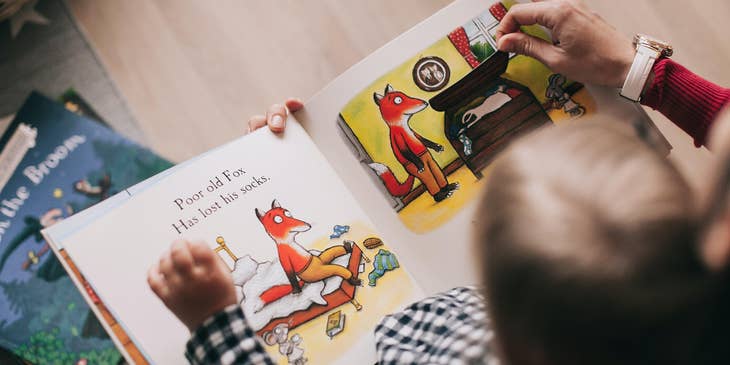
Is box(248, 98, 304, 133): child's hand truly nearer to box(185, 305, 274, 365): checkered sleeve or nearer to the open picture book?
the open picture book

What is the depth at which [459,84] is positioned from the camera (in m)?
0.58

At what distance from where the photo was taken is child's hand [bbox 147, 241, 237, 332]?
0.46 meters

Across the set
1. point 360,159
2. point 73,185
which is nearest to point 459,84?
point 360,159

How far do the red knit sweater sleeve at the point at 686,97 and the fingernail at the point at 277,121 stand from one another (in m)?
0.41

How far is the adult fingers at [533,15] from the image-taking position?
1.86 ft

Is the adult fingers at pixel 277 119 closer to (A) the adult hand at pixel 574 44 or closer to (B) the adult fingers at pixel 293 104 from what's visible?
(B) the adult fingers at pixel 293 104

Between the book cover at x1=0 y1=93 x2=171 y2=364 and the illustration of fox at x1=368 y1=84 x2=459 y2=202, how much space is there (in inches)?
13.9

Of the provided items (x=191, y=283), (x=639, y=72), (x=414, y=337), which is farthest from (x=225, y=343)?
(x=639, y=72)

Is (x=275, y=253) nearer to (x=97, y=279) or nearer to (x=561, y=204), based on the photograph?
(x=97, y=279)

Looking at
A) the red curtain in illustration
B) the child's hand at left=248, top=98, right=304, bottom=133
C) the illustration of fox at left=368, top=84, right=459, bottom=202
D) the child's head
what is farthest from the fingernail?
the child's head

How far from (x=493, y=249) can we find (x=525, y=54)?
38cm

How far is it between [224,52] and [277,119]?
225mm

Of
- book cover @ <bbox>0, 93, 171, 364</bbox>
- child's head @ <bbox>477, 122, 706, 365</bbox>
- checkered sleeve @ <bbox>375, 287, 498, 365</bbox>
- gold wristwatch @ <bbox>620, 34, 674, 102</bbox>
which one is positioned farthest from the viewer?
book cover @ <bbox>0, 93, 171, 364</bbox>

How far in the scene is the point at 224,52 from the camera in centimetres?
73
